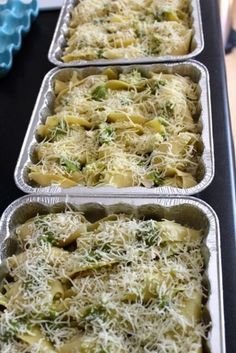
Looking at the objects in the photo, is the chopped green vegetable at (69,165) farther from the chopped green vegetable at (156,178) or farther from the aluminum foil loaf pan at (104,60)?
the aluminum foil loaf pan at (104,60)

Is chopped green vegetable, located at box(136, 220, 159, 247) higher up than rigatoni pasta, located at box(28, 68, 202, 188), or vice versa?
rigatoni pasta, located at box(28, 68, 202, 188)

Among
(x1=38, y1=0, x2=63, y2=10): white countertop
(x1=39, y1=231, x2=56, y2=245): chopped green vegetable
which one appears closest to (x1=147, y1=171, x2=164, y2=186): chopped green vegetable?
(x1=39, y1=231, x2=56, y2=245): chopped green vegetable

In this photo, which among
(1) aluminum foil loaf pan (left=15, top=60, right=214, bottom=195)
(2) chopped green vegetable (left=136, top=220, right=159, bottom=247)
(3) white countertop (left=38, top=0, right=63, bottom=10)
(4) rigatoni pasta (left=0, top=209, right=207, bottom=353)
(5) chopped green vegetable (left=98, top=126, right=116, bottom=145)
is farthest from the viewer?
(3) white countertop (left=38, top=0, right=63, bottom=10)

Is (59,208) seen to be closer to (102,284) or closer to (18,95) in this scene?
(102,284)

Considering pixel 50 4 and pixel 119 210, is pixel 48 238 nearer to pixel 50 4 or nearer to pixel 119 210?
pixel 119 210

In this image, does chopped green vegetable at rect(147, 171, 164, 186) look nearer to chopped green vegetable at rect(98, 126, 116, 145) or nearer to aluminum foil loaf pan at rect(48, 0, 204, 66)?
chopped green vegetable at rect(98, 126, 116, 145)

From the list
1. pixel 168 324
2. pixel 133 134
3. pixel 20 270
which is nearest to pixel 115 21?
pixel 133 134
